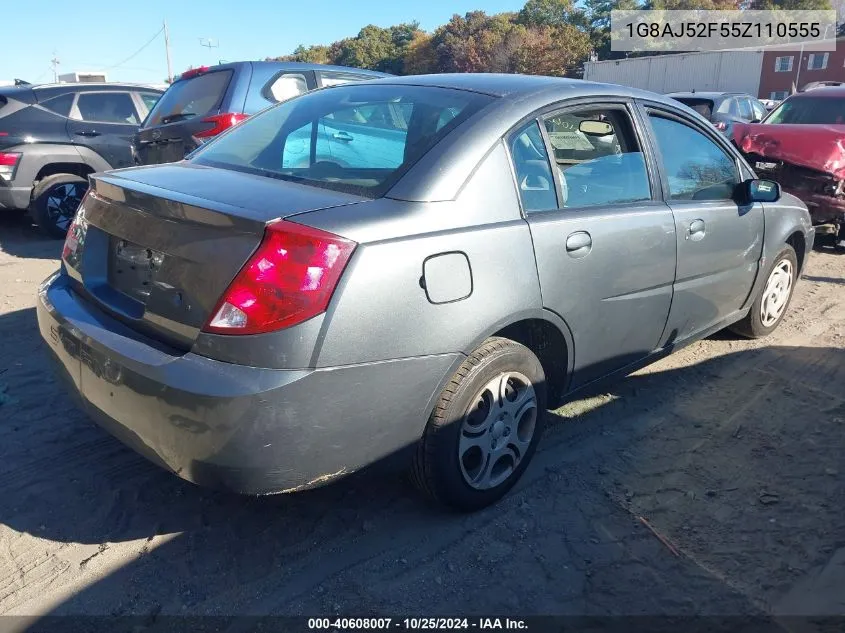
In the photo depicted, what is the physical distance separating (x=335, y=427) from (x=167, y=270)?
0.80 metres

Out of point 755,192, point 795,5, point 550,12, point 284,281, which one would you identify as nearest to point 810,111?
point 755,192

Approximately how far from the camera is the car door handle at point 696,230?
3.40m

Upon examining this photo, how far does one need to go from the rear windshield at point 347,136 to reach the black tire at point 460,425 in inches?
29.3

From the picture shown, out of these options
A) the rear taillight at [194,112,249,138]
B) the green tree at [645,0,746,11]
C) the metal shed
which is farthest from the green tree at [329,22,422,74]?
the rear taillight at [194,112,249,138]

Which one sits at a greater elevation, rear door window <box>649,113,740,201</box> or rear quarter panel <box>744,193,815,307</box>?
rear door window <box>649,113,740,201</box>

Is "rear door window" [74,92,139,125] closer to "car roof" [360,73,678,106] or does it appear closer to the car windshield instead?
"car roof" [360,73,678,106]

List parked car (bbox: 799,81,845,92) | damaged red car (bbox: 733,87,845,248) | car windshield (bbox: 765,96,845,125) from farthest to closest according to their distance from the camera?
parked car (bbox: 799,81,845,92)
car windshield (bbox: 765,96,845,125)
damaged red car (bbox: 733,87,845,248)

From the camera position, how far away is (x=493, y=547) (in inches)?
100

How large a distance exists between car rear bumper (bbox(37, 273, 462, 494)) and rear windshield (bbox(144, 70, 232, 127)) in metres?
4.38

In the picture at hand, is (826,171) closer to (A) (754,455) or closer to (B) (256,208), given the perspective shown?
(A) (754,455)

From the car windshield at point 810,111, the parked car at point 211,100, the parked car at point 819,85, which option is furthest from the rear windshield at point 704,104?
the parked car at point 211,100

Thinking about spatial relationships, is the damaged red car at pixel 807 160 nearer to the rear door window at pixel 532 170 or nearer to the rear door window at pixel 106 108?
the rear door window at pixel 532 170

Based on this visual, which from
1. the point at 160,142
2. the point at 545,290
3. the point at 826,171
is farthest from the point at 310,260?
the point at 826,171

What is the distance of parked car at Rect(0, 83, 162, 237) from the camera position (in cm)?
725
